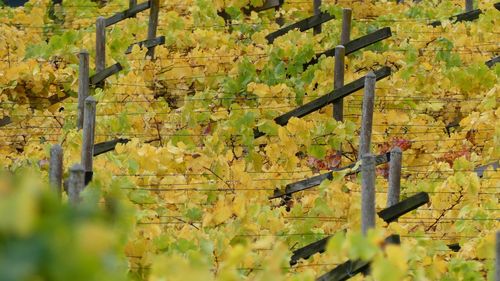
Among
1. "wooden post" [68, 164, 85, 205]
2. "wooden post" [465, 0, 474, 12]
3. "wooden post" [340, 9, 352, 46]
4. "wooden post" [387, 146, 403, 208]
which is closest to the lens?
"wooden post" [68, 164, 85, 205]

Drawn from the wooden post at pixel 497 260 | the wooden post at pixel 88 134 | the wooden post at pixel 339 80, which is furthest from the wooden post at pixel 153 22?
the wooden post at pixel 497 260

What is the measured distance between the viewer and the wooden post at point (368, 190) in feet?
16.9

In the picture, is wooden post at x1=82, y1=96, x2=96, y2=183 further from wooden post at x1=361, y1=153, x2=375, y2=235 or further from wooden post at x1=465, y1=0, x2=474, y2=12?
wooden post at x1=465, y1=0, x2=474, y2=12

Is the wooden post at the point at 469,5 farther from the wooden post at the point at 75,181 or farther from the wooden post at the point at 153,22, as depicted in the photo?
the wooden post at the point at 75,181

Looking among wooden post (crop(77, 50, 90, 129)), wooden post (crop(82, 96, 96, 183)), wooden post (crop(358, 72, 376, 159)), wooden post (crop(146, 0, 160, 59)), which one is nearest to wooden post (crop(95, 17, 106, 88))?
wooden post (crop(146, 0, 160, 59))

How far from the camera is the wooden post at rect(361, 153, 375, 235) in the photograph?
5.15 meters

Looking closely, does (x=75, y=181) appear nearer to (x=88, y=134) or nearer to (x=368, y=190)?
(x=368, y=190)

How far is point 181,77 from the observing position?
36.5ft

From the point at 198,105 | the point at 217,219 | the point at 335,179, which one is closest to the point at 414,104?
the point at 198,105

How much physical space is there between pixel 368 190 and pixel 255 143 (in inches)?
164

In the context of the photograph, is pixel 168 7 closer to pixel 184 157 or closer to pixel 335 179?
pixel 184 157

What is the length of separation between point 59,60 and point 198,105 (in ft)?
7.54

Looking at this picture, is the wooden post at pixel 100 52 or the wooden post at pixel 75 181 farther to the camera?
the wooden post at pixel 100 52

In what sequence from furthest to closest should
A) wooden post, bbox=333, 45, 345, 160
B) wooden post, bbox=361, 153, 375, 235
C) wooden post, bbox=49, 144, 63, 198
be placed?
wooden post, bbox=333, 45, 345, 160
wooden post, bbox=49, 144, 63, 198
wooden post, bbox=361, 153, 375, 235
